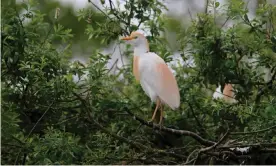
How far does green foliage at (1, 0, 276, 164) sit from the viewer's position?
174 cm

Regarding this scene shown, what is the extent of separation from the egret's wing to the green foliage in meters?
0.10

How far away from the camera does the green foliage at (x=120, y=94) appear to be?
174cm

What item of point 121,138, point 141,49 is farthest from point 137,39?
point 121,138

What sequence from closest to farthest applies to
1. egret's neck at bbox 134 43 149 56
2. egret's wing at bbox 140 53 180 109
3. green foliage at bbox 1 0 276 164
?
green foliage at bbox 1 0 276 164 < egret's wing at bbox 140 53 180 109 < egret's neck at bbox 134 43 149 56

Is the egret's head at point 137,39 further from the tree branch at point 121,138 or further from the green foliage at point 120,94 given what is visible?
the tree branch at point 121,138

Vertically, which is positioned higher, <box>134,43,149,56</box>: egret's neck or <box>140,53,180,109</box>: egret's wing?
<box>134,43,149,56</box>: egret's neck

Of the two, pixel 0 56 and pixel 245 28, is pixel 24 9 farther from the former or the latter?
pixel 245 28

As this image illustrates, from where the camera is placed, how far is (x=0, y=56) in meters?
1.63

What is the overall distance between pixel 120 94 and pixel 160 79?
1.10ft

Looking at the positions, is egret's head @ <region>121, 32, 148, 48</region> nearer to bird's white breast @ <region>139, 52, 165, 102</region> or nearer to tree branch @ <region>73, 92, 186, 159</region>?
bird's white breast @ <region>139, 52, 165, 102</region>

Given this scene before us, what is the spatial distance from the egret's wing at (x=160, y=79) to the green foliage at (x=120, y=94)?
0.33ft

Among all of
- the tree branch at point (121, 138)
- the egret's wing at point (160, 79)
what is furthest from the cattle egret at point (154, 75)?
the tree branch at point (121, 138)

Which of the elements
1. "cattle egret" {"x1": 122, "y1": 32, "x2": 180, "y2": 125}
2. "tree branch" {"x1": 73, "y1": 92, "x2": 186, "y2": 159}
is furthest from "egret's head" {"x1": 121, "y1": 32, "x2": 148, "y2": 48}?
"tree branch" {"x1": 73, "y1": 92, "x2": 186, "y2": 159}

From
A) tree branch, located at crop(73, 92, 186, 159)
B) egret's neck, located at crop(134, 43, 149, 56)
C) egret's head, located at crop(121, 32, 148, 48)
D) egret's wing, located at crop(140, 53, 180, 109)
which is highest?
egret's head, located at crop(121, 32, 148, 48)
